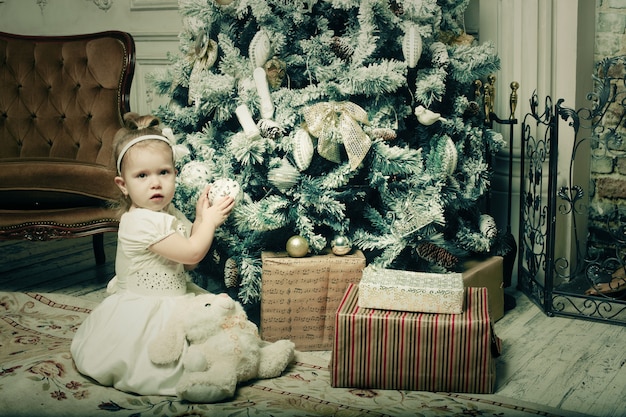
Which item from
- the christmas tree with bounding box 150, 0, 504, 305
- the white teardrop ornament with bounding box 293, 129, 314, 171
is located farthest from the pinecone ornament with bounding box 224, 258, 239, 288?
the white teardrop ornament with bounding box 293, 129, 314, 171

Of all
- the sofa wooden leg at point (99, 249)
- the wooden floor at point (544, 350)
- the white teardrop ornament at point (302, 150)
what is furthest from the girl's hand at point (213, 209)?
the sofa wooden leg at point (99, 249)

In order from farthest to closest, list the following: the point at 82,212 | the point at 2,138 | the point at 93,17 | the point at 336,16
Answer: the point at 93,17 < the point at 2,138 < the point at 82,212 < the point at 336,16

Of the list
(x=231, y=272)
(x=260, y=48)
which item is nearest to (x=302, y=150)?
(x=260, y=48)

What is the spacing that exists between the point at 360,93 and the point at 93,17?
229cm

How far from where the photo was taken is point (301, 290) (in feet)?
7.11

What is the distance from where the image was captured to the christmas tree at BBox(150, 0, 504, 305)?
2.17m

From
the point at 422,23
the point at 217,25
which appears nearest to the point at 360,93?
the point at 422,23

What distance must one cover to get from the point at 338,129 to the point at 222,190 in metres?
0.38

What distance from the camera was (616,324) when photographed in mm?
2449

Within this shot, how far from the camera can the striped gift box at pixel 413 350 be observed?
6.11ft

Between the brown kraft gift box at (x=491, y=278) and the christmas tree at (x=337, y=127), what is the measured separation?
0.22ft

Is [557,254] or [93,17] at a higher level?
[93,17]

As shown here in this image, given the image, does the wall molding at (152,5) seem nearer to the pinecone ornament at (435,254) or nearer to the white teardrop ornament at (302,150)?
the white teardrop ornament at (302,150)

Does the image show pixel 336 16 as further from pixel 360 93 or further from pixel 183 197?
pixel 183 197
